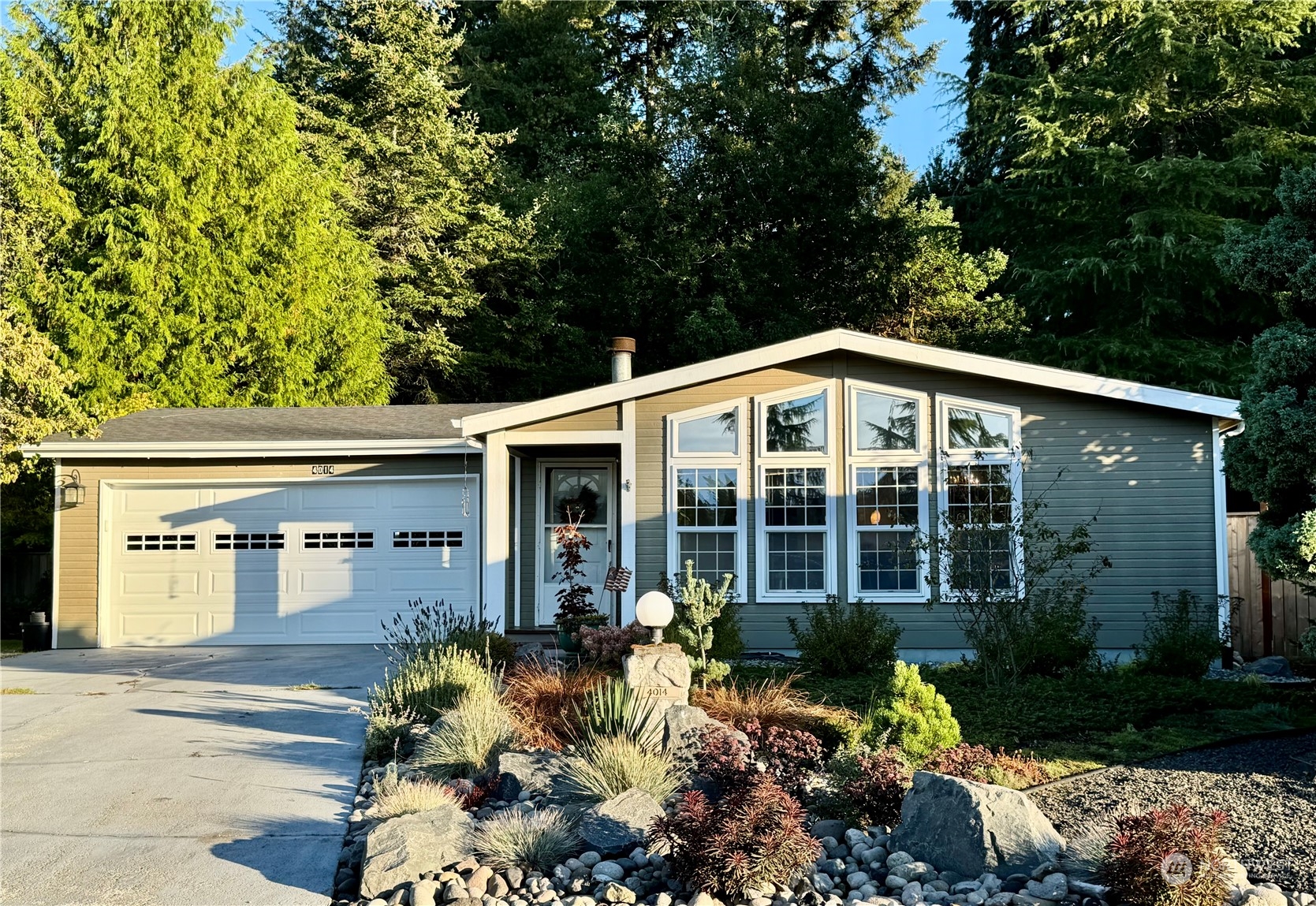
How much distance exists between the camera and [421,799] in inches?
236

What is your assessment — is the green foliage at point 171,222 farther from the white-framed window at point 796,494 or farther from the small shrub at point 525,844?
the small shrub at point 525,844

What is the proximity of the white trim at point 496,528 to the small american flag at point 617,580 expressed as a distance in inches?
51.5

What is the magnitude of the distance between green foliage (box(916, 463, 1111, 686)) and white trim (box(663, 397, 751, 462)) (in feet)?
7.40

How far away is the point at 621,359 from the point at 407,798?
784 cm

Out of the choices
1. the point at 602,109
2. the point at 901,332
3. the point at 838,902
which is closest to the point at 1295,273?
the point at 838,902

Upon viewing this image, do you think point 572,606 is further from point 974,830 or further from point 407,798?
point 974,830

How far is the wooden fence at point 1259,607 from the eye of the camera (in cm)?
1217

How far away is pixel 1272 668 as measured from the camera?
1098cm

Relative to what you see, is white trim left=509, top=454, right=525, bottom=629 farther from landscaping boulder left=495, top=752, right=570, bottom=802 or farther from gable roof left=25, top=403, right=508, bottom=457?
landscaping boulder left=495, top=752, right=570, bottom=802

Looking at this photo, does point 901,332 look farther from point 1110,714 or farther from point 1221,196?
point 1110,714

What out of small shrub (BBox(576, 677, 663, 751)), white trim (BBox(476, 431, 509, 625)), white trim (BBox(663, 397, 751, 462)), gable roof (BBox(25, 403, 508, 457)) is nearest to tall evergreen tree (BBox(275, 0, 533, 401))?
gable roof (BBox(25, 403, 508, 457))

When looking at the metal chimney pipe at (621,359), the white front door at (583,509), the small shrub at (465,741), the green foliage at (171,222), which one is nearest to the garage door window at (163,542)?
the white front door at (583,509)

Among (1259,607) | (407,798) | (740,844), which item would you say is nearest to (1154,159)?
(1259,607)

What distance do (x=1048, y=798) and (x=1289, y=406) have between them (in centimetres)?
335
